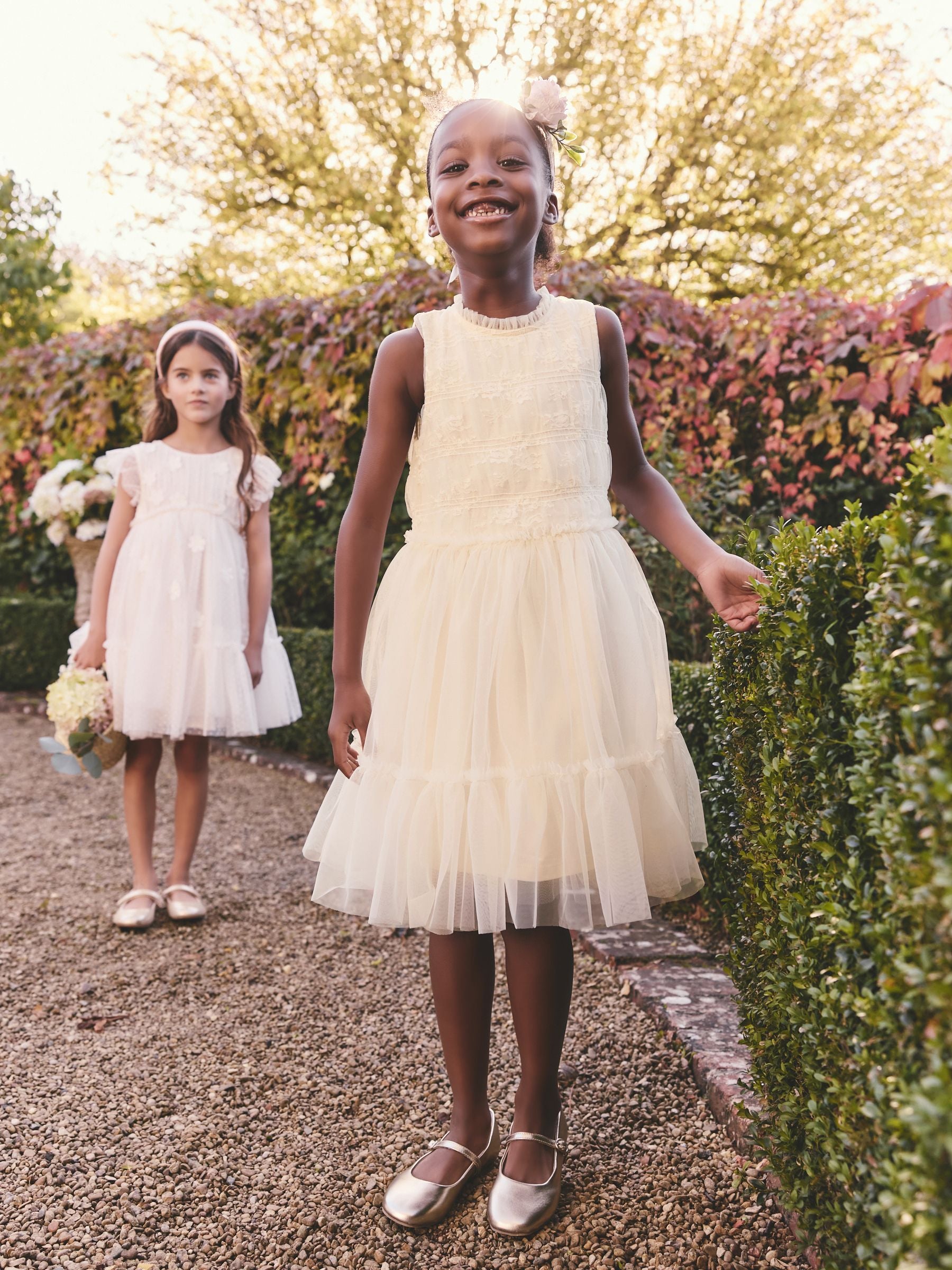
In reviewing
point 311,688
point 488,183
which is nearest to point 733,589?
point 488,183

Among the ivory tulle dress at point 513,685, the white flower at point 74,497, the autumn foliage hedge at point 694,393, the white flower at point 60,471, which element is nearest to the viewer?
the ivory tulle dress at point 513,685

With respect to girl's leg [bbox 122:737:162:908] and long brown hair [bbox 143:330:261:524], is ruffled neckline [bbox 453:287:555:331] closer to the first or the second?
long brown hair [bbox 143:330:261:524]

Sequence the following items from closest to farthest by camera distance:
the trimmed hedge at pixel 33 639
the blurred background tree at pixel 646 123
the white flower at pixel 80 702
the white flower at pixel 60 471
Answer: the white flower at pixel 80 702
the white flower at pixel 60 471
the trimmed hedge at pixel 33 639
the blurred background tree at pixel 646 123

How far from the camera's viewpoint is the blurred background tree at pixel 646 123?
944 cm

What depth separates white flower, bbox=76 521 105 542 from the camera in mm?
6352

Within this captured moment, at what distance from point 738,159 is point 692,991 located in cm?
914

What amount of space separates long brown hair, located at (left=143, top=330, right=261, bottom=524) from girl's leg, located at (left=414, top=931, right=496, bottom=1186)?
209cm

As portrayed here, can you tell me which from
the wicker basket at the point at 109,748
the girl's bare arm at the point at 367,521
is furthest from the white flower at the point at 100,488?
the girl's bare arm at the point at 367,521

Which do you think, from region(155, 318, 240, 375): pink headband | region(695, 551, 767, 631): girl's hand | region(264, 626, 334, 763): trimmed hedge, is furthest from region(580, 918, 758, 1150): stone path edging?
region(264, 626, 334, 763): trimmed hedge

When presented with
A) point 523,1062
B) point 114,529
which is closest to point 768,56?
point 114,529

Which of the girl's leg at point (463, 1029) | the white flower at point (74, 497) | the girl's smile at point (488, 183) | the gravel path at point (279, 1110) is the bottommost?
the gravel path at point (279, 1110)

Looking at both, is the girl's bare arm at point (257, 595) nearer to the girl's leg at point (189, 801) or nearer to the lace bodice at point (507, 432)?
the girl's leg at point (189, 801)

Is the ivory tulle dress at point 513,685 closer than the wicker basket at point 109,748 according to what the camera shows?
Yes

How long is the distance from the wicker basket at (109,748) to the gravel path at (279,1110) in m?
0.54
